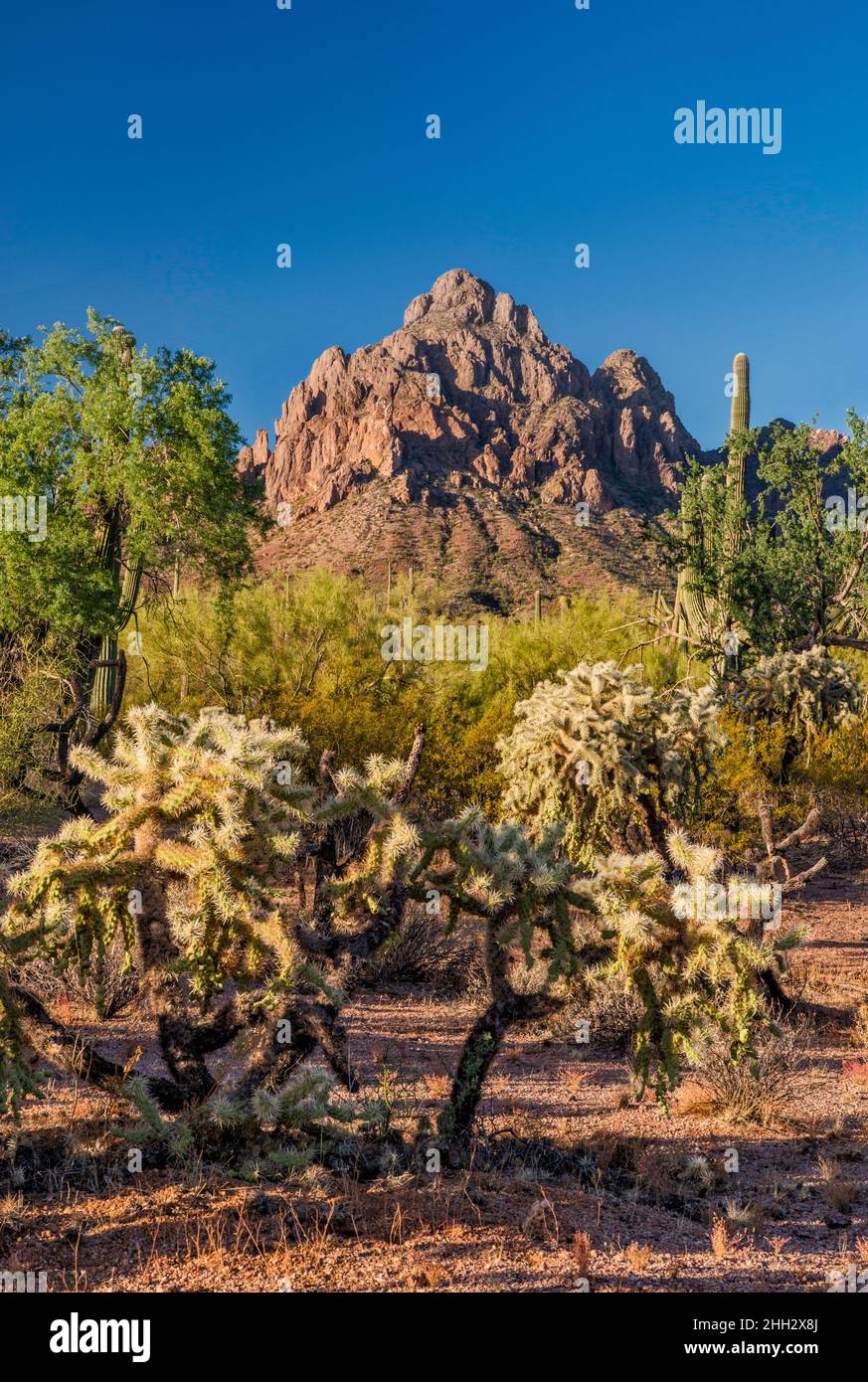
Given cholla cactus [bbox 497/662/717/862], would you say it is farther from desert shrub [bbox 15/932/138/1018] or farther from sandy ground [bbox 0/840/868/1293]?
desert shrub [bbox 15/932/138/1018]

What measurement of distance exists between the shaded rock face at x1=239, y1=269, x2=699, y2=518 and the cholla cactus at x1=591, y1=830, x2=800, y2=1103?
67.6 metres

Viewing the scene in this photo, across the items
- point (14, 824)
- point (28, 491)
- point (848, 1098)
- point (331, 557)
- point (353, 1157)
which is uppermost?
point (331, 557)

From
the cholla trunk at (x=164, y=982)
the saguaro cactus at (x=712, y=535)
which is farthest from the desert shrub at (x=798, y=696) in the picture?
the cholla trunk at (x=164, y=982)

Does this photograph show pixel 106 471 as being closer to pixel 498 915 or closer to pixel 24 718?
pixel 24 718

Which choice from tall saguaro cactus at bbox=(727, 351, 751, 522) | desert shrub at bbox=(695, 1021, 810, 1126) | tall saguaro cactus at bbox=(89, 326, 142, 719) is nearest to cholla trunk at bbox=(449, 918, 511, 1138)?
desert shrub at bbox=(695, 1021, 810, 1126)

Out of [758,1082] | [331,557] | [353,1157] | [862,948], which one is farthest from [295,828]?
[331,557]

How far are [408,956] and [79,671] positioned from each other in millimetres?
6611

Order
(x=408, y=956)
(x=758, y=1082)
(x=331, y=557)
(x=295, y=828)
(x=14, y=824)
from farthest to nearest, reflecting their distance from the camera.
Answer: (x=331, y=557) → (x=14, y=824) → (x=408, y=956) → (x=758, y=1082) → (x=295, y=828)

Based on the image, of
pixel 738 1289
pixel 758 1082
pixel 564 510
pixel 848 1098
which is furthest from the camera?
pixel 564 510

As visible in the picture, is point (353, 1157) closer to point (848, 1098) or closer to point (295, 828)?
point (295, 828)

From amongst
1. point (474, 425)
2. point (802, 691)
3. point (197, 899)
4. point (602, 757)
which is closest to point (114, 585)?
point (602, 757)

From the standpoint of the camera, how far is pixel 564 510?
74000mm

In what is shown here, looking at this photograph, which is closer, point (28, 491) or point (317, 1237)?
point (317, 1237)

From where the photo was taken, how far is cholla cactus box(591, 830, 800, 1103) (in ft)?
17.0
